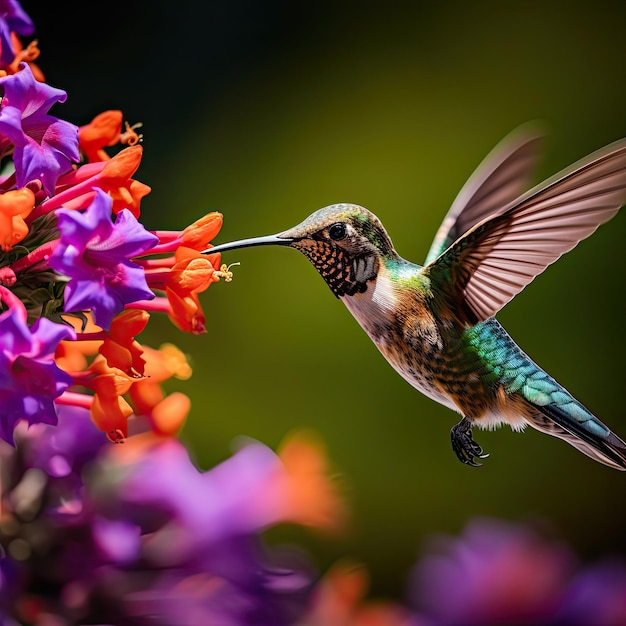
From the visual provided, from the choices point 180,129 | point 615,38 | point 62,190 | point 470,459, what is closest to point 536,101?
point 615,38

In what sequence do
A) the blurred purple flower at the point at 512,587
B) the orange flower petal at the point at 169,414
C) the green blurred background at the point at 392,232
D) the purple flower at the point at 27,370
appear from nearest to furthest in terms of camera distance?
the purple flower at the point at 27,370 → the orange flower petal at the point at 169,414 → the blurred purple flower at the point at 512,587 → the green blurred background at the point at 392,232

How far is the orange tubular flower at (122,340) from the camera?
490mm

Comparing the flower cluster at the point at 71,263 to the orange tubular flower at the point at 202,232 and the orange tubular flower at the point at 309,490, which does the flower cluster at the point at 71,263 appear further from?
the orange tubular flower at the point at 309,490

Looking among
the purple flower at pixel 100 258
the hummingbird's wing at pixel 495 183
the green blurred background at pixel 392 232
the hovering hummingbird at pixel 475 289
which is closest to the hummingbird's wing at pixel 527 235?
the hovering hummingbird at pixel 475 289

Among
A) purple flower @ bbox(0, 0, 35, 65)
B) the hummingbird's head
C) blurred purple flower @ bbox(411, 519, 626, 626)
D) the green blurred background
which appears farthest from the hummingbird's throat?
the green blurred background

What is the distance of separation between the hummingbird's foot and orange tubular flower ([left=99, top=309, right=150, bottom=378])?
253 millimetres

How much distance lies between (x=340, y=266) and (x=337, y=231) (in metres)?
0.02

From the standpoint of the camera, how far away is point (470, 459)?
64cm

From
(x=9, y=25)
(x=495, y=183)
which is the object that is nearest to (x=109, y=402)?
(x=9, y=25)

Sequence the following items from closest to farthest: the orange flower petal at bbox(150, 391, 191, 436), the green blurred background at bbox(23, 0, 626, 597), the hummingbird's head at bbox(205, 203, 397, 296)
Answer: the hummingbird's head at bbox(205, 203, 397, 296)
the orange flower petal at bbox(150, 391, 191, 436)
the green blurred background at bbox(23, 0, 626, 597)

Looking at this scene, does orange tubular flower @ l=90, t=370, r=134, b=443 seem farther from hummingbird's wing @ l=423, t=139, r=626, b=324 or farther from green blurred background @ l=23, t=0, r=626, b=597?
green blurred background @ l=23, t=0, r=626, b=597

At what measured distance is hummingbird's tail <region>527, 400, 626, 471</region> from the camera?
599 millimetres

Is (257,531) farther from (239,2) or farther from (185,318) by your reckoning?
(239,2)

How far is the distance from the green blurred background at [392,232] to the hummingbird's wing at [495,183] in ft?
1.36
